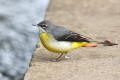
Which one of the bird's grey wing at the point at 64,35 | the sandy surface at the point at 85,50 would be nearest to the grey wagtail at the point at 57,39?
the bird's grey wing at the point at 64,35

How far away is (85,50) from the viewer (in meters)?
8.73

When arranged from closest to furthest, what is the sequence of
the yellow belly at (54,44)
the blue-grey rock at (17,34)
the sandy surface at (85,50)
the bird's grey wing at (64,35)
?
the sandy surface at (85,50) → the yellow belly at (54,44) → the bird's grey wing at (64,35) → the blue-grey rock at (17,34)

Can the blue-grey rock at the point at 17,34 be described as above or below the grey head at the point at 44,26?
below

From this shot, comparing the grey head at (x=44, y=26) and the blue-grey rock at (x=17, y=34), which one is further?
the blue-grey rock at (x=17, y=34)

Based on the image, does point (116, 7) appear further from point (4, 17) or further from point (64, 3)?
point (4, 17)

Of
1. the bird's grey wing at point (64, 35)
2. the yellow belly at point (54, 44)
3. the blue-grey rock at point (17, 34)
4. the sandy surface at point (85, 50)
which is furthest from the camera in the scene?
the blue-grey rock at point (17, 34)

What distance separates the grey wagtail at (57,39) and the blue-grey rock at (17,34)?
1.41m

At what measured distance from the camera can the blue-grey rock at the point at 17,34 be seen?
9.45 meters

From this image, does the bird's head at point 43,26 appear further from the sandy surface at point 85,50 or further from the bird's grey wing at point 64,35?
the sandy surface at point 85,50

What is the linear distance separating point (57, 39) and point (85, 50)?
3.80ft

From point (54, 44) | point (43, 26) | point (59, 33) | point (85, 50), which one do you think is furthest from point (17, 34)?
point (54, 44)

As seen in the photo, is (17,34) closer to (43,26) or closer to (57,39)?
(43,26)

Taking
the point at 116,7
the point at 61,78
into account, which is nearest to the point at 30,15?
the point at 116,7

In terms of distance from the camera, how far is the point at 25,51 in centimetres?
1041
